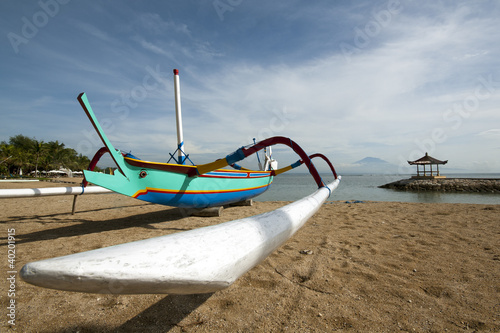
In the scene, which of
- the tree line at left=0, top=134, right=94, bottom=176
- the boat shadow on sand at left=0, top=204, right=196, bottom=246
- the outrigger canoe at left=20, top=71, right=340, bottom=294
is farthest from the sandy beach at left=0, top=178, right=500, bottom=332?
the tree line at left=0, top=134, right=94, bottom=176

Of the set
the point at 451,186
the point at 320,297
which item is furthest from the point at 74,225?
the point at 451,186

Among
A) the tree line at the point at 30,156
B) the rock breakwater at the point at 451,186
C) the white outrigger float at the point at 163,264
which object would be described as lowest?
the rock breakwater at the point at 451,186

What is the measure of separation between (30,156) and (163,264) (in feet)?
201

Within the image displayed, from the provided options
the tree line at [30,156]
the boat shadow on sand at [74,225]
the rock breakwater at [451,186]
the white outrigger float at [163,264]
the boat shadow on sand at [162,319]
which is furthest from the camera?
the tree line at [30,156]

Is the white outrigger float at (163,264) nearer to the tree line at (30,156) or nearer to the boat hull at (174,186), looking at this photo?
the boat hull at (174,186)

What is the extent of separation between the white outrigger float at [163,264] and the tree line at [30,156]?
168 feet

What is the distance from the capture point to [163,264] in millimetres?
709

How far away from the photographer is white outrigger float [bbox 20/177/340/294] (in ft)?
2.05

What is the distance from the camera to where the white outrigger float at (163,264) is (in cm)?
63

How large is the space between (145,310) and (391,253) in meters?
3.09

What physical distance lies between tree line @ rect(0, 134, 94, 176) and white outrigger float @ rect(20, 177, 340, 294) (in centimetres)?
5134

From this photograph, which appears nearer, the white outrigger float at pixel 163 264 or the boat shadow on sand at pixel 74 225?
the white outrigger float at pixel 163 264

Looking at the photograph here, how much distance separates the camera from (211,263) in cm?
78

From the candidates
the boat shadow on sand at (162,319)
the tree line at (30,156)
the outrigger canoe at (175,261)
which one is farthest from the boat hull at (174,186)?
the tree line at (30,156)
